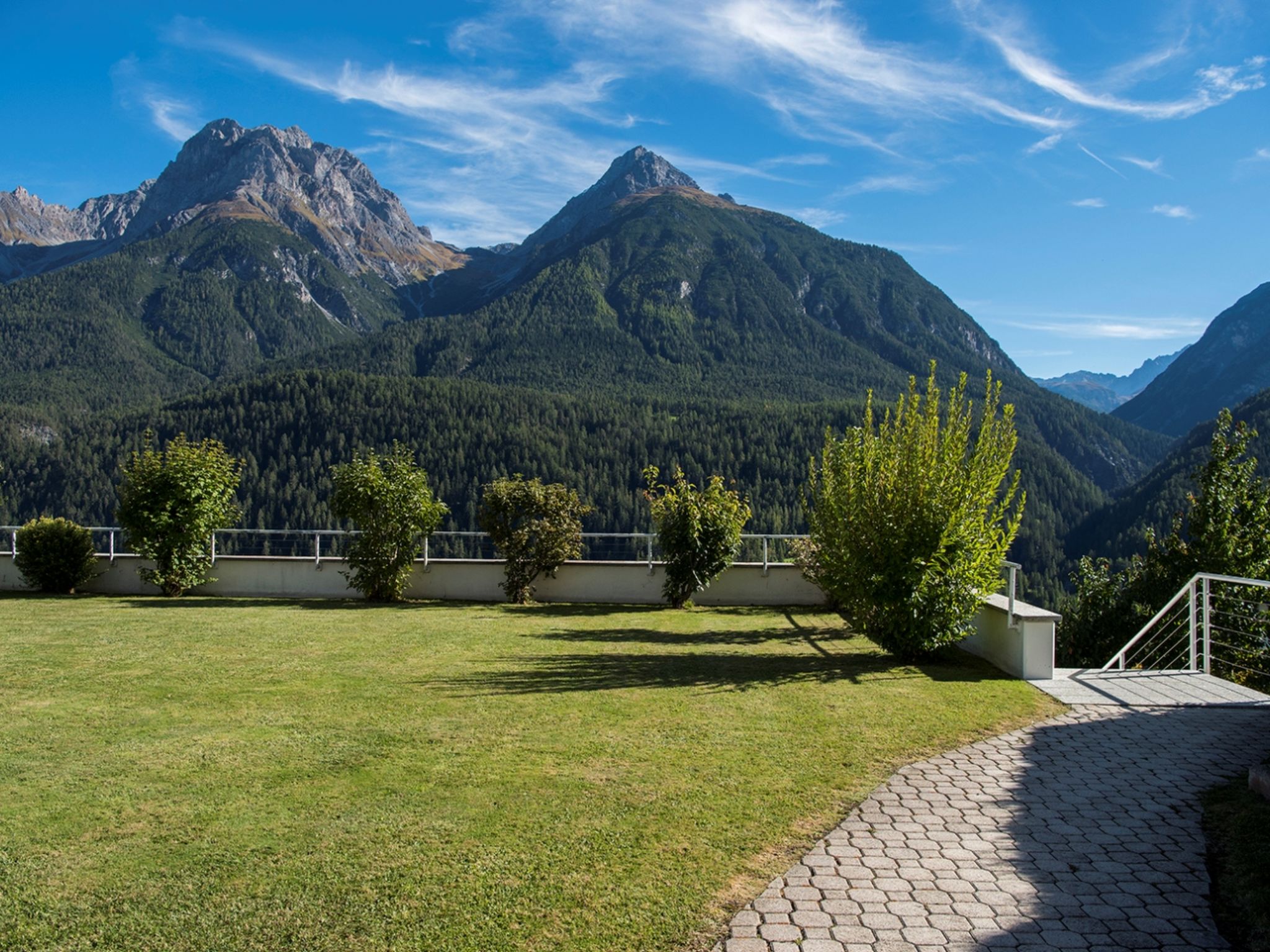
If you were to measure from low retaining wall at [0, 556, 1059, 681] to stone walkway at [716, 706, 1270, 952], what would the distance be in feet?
27.0

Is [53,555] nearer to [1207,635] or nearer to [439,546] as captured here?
[439,546]

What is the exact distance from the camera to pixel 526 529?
14.1m

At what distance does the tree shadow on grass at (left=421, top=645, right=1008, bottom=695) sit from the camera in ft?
25.3

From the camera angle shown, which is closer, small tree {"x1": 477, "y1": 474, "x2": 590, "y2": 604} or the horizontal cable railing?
small tree {"x1": 477, "y1": 474, "x2": 590, "y2": 604}

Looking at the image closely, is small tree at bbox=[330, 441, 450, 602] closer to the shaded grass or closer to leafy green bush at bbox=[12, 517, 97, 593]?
leafy green bush at bbox=[12, 517, 97, 593]

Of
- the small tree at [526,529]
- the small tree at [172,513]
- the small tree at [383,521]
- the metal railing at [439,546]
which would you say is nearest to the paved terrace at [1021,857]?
the metal railing at [439,546]

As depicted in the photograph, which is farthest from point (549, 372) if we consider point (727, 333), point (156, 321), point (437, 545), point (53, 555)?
point (53, 555)

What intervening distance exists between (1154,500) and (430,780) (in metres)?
95.9

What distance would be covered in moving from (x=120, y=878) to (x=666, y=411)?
119289mm

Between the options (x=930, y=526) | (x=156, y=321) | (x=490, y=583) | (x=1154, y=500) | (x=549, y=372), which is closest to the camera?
(x=930, y=526)

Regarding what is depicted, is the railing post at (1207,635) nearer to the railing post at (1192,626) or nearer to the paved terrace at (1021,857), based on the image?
the railing post at (1192,626)

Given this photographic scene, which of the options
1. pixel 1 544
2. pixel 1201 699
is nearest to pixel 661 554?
pixel 1201 699

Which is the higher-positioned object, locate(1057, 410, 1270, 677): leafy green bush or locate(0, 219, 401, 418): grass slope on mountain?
locate(0, 219, 401, 418): grass slope on mountain

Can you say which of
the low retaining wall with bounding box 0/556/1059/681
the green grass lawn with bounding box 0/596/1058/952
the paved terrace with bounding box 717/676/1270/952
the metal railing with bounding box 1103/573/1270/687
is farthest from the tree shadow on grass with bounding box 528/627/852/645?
the paved terrace with bounding box 717/676/1270/952
